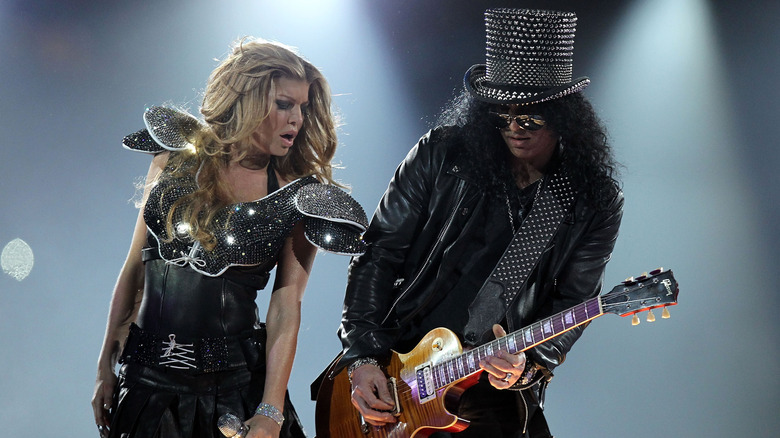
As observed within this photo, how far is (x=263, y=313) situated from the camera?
5.00 meters

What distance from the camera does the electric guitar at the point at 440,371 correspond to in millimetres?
2477

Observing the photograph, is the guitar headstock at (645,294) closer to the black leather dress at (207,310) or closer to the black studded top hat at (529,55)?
the black studded top hat at (529,55)

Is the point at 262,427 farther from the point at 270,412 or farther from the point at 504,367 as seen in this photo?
the point at 504,367

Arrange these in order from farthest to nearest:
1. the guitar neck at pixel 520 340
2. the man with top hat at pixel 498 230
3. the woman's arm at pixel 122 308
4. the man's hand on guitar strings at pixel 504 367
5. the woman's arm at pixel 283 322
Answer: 1. the woman's arm at pixel 122 308
2. the man with top hat at pixel 498 230
3. the woman's arm at pixel 283 322
4. the man's hand on guitar strings at pixel 504 367
5. the guitar neck at pixel 520 340

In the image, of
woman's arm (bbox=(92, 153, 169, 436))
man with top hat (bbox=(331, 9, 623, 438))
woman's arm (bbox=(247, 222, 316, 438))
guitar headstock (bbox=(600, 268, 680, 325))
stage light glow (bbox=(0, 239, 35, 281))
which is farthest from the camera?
stage light glow (bbox=(0, 239, 35, 281))

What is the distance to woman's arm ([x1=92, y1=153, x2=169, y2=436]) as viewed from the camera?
3023 mm

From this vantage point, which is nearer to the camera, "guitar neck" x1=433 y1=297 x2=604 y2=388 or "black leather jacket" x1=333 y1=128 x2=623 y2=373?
"guitar neck" x1=433 y1=297 x2=604 y2=388

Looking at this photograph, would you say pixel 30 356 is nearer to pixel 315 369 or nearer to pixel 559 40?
pixel 315 369

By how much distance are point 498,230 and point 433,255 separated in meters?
0.26

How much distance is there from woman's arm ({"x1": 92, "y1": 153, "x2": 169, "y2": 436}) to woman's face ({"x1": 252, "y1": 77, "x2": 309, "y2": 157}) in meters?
0.39

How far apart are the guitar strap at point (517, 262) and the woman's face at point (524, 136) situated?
16 centimetres

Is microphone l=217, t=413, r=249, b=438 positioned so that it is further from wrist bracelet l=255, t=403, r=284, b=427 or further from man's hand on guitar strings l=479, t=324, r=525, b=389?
man's hand on guitar strings l=479, t=324, r=525, b=389

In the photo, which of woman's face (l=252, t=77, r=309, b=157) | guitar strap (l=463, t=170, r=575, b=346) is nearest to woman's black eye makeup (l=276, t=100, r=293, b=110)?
woman's face (l=252, t=77, r=309, b=157)

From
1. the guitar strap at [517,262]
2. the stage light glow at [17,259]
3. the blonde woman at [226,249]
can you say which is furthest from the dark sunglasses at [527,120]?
the stage light glow at [17,259]
